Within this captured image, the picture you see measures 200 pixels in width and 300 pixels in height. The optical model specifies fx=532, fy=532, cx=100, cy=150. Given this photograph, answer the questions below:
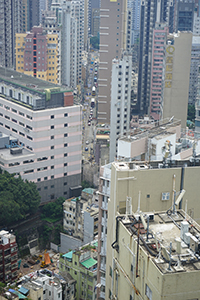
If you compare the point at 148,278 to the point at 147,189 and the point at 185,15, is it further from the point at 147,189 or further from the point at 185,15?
the point at 185,15

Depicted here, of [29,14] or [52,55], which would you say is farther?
[29,14]

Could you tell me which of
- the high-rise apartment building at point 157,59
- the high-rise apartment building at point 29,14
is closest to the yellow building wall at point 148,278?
the high-rise apartment building at point 157,59

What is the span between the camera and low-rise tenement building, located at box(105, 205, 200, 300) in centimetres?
1597

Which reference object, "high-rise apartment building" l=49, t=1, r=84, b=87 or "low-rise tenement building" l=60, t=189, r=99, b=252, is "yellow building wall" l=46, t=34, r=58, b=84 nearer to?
"high-rise apartment building" l=49, t=1, r=84, b=87

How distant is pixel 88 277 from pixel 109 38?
→ 8221 centimetres

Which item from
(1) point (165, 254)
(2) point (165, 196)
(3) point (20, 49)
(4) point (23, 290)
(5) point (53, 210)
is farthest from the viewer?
(3) point (20, 49)

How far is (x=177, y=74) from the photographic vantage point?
3590 inches

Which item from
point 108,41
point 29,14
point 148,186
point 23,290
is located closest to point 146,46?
point 108,41

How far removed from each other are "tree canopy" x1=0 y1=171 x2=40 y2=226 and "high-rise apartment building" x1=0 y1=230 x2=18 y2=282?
7222 millimetres

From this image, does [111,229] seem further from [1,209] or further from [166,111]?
[166,111]

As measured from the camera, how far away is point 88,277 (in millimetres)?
61688

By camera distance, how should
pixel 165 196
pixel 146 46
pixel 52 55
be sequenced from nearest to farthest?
pixel 165 196 → pixel 52 55 → pixel 146 46

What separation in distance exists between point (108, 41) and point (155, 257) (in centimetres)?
11963

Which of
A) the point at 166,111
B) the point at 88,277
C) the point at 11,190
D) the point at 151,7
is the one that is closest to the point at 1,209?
the point at 11,190
